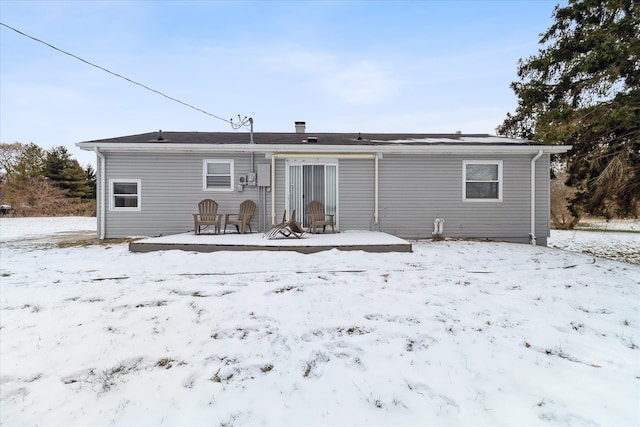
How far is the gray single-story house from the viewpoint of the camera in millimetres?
8336

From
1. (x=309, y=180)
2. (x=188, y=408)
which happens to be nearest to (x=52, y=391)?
(x=188, y=408)

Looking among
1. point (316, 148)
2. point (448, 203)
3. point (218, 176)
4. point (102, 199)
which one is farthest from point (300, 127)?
point (102, 199)

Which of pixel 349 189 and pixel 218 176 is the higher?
pixel 218 176

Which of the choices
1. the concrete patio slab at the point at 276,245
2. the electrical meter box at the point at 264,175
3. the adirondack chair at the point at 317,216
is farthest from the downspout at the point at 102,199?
the adirondack chair at the point at 317,216

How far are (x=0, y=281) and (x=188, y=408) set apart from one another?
4.25m

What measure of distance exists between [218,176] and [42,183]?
2022 centimetres

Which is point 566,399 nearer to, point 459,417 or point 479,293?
point 459,417

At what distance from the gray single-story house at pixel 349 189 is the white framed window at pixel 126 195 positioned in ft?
0.09

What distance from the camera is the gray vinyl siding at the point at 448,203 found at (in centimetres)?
841

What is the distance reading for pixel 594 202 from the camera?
9.94 meters

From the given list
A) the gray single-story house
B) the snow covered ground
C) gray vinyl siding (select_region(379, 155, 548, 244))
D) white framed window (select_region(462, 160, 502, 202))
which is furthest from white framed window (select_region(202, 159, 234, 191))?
white framed window (select_region(462, 160, 502, 202))

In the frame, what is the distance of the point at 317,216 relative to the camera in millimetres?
7996

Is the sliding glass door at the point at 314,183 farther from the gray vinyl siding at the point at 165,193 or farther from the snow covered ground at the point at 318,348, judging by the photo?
the snow covered ground at the point at 318,348

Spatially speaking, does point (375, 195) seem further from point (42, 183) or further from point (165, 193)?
point (42, 183)
